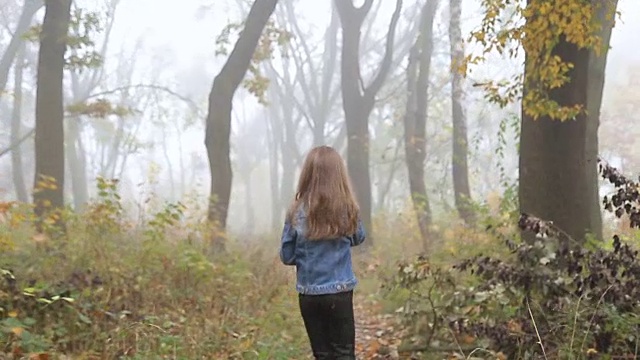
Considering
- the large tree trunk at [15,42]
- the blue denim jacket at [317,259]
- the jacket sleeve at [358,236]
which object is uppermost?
the large tree trunk at [15,42]

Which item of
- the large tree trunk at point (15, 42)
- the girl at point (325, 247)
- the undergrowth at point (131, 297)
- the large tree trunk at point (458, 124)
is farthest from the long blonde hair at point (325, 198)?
the large tree trunk at point (15, 42)

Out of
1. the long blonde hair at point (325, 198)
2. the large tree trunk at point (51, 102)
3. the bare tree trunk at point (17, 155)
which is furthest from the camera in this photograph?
the bare tree trunk at point (17, 155)

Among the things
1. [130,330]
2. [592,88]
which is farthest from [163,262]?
[592,88]

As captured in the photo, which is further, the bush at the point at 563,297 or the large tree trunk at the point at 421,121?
the large tree trunk at the point at 421,121

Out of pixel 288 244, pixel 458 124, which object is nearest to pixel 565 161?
pixel 288 244

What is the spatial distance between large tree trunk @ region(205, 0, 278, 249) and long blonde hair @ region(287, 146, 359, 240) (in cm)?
737

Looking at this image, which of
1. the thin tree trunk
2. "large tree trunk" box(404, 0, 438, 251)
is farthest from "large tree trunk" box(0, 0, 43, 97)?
"large tree trunk" box(404, 0, 438, 251)

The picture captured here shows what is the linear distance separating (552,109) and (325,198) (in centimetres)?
310

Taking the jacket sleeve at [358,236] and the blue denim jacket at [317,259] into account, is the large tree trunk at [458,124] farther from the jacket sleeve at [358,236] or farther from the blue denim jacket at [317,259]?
the blue denim jacket at [317,259]

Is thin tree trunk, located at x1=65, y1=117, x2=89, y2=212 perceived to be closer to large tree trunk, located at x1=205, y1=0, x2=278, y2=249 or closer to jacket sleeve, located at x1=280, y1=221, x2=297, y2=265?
large tree trunk, located at x1=205, y1=0, x2=278, y2=249

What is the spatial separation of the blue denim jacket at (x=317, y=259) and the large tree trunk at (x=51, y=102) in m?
6.90

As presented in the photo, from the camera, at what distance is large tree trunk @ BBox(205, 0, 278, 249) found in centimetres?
1126

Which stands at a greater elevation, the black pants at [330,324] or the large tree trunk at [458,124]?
the large tree trunk at [458,124]

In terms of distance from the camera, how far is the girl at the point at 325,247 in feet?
12.7
